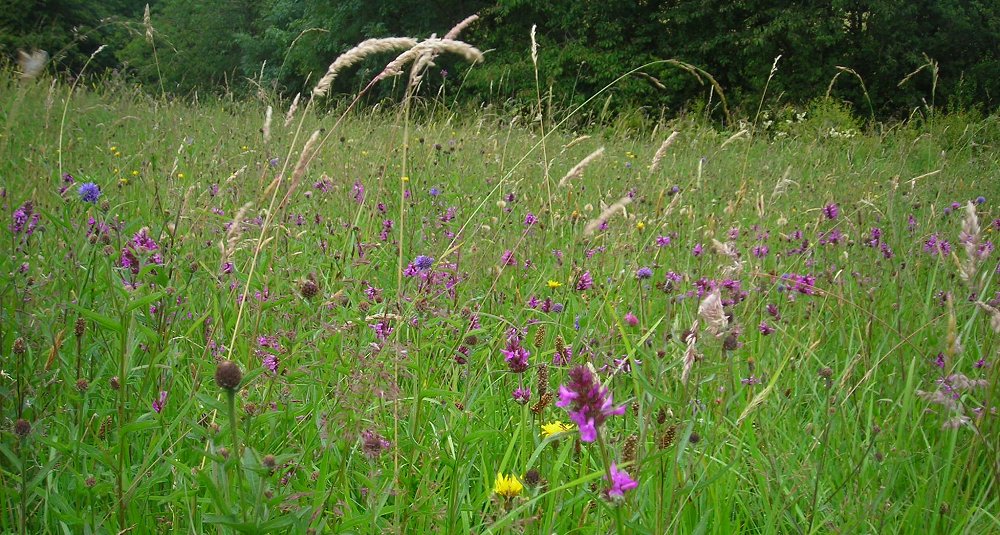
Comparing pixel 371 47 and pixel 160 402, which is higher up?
pixel 371 47

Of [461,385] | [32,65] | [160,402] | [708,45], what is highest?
[32,65]

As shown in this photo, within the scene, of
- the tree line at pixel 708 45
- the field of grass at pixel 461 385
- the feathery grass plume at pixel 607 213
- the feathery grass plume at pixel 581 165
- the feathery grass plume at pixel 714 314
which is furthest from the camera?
the tree line at pixel 708 45

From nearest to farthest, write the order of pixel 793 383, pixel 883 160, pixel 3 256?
pixel 3 256, pixel 793 383, pixel 883 160

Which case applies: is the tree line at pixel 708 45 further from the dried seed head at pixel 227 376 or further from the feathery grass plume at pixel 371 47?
the dried seed head at pixel 227 376

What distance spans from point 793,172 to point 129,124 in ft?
16.1

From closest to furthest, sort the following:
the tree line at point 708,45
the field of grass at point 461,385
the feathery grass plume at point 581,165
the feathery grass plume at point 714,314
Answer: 1. the feathery grass plume at point 714,314
2. the field of grass at point 461,385
3. the feathery grass plume at point 581,165
4. the tree line at point 708,45

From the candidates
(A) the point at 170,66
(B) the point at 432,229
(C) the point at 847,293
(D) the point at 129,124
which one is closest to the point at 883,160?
(C) the point at 847,293

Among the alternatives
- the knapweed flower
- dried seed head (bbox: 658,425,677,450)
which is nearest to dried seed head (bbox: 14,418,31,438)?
the knapweed flower

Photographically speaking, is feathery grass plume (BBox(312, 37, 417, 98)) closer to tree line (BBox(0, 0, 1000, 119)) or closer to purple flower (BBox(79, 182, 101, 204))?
purple flower (BBox(79, 182, 101, 204))

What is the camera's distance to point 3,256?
140 cm

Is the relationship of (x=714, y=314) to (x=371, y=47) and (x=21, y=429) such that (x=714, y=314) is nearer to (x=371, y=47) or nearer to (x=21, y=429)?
(x=371, y=47)

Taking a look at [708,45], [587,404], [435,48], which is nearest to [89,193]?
Answer: [435,48]

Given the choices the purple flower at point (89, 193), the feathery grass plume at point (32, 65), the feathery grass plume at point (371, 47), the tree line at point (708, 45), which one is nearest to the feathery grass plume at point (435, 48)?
the feathery grass plume at point (371, 47)

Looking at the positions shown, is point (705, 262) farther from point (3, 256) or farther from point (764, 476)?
point (3, 256)
